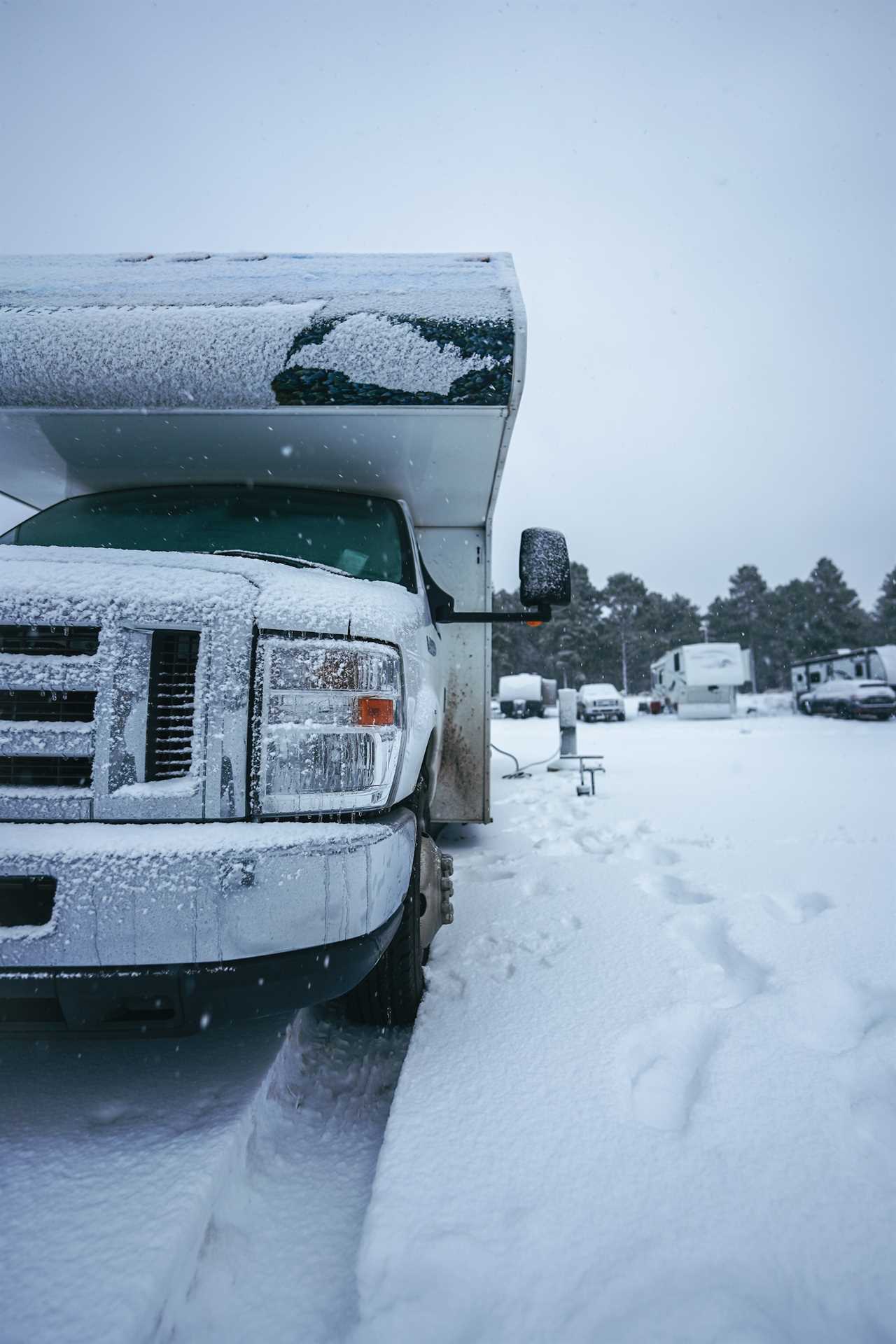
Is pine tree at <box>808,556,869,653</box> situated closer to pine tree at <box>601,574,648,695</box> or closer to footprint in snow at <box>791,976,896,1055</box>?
pine tree at <box>601,574,648,695</box>

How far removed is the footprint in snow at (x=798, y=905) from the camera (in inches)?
115

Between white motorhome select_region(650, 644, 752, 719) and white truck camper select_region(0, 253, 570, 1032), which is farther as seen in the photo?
white motorhome select_region(650, 644, 752, 719)

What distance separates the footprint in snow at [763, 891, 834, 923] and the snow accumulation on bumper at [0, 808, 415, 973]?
2421mm

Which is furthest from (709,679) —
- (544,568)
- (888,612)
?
(888,612)

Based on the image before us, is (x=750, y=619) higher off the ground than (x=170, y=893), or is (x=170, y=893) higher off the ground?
(x=750, y=619)

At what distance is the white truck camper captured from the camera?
1403 mm

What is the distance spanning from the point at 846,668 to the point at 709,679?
5.90 meters

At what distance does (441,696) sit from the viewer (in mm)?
3182

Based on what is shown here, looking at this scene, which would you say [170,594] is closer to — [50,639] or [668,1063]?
[50,639]

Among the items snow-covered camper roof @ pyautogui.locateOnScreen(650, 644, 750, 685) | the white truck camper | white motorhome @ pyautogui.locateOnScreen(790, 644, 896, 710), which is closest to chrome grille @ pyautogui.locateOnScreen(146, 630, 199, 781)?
the white truck camper

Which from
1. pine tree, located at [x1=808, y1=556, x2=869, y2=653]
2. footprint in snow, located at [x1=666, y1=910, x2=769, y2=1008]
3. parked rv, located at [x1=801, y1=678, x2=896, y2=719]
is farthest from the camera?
pine tree, located at [x1=808, y1=556, x2=869, y2=653]

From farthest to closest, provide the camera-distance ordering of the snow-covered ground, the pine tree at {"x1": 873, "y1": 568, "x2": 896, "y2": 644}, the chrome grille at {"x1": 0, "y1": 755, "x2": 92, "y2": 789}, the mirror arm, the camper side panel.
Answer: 1. the pine tree at {"x1": 873, "y1": 568, "x2": 896, "y2": 644}
2. the camper side panel
3. the mirror arm
4. the chrome grille at {"x1": 0, "y1": 755, "x2": 92, "y2": 789}
5. the snow-covered ground

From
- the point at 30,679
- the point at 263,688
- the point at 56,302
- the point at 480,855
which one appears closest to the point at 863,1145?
the point at 263,688

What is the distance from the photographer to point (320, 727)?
5.20ft
